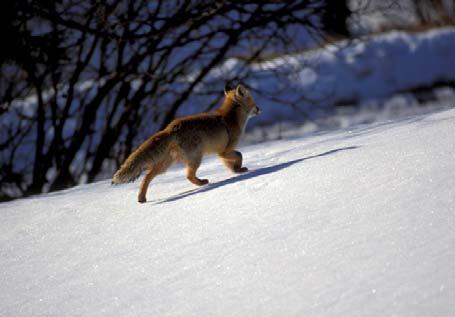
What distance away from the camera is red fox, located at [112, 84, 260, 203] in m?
5.86

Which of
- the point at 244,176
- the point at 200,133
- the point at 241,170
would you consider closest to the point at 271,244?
the point at 244,176

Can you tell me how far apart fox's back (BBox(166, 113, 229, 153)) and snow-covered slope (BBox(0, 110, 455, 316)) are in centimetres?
37

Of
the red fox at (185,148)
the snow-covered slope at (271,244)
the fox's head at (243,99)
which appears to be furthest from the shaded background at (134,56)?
the snow-covered slope at (271,244)

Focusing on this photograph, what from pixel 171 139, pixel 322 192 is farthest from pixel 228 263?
pixel 171 139

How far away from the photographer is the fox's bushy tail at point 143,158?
19.1ft

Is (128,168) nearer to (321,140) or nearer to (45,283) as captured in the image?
(45,283)

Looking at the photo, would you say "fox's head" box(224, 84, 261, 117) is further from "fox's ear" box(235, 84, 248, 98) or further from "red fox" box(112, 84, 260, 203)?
"red fox" box(112, 84, 260, 203)

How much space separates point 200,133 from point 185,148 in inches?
8.7

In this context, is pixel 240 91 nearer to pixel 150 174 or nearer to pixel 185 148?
pixel 185 148

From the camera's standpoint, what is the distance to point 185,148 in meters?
5.97

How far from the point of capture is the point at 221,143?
6.31 m

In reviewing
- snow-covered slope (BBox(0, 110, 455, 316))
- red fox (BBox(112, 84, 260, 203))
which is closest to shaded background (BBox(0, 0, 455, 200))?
red fox (BBox(112, 84, 260, 203))

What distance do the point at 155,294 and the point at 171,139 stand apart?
2458 millimetres

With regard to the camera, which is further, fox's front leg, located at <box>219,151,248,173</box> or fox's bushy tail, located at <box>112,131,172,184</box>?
fox's front leg, located at <box>219,151,248,173</box>
